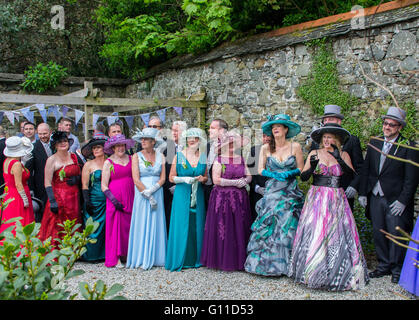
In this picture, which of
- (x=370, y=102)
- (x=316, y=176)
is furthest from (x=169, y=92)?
(x=316, y=176)

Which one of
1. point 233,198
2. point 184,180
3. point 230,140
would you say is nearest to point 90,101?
point 184,180

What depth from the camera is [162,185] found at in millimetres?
5156

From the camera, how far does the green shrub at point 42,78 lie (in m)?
10.4

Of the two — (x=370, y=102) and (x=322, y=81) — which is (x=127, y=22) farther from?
(x=370, y=102)

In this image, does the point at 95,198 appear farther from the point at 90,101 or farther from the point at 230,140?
the point at 90,101

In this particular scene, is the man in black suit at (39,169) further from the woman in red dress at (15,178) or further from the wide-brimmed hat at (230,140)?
the wide-brimmed hat at (230,140)

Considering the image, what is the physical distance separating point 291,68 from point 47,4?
8967 mm

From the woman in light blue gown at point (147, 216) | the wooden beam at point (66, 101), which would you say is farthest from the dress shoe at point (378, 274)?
the wooden beam at point (66, 101)

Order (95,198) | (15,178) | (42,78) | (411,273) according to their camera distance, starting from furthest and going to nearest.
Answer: (42,78)
(95,198)
(15,178)
(411,273)

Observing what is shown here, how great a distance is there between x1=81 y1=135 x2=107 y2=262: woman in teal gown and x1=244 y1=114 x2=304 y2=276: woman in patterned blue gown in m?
2.08

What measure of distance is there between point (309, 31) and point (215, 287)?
410cm

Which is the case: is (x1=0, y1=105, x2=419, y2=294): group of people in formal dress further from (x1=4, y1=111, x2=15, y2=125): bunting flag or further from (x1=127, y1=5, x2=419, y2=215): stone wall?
(x1=4, y1=111, x2=15, y2=125): bunting flag

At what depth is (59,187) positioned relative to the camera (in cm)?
515

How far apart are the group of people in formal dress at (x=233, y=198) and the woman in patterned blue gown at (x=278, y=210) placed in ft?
0.04
